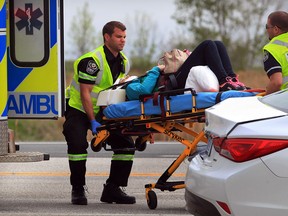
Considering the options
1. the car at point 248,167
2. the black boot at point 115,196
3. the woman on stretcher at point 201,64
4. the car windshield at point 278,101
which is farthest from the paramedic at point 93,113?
the car at point 248,167

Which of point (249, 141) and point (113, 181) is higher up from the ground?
point (249, 141)

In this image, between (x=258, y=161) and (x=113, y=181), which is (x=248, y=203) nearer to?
(x=258, y=161)

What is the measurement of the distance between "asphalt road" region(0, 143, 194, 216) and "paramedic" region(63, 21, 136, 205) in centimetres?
19

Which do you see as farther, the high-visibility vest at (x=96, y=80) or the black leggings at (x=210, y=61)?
the high-visibility vest at (x=96, y=80)

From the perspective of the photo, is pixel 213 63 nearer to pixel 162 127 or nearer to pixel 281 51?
pixel 281 51

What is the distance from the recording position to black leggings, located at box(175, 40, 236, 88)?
30.2 ft

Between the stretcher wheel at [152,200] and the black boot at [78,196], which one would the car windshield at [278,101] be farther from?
the black boot at [78,196]

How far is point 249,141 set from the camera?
6.12 m

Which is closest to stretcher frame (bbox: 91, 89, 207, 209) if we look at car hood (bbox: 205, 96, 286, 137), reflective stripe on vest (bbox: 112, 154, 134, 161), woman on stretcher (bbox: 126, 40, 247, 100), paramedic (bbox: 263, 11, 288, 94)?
woman on stretcher (bbox: 126, 40, 247, 100)

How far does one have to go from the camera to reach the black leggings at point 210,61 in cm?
922

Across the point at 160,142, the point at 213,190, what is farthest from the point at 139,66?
the point at 213,190

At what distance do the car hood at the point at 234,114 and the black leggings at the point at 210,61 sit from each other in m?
2.41

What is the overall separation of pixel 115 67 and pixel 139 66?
998 inches

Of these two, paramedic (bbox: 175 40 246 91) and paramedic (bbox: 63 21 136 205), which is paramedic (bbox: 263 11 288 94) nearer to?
paramedic (bbox: 175 40 246 91)
